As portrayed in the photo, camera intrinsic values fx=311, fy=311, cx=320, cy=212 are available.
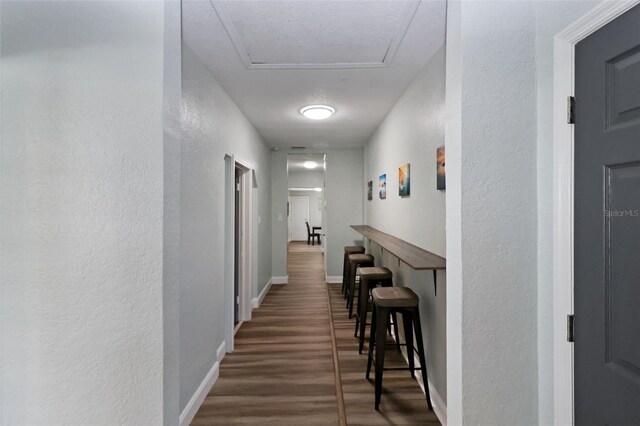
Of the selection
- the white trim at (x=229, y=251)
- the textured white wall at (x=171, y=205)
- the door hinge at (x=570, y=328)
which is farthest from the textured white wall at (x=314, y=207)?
the door hinge at (x=570, y=328)

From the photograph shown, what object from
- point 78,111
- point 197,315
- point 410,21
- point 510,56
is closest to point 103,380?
point 197,315

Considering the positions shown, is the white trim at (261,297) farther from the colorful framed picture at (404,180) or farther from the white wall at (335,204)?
the colorful framed picture at (404,180)

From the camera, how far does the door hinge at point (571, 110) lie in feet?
3.46

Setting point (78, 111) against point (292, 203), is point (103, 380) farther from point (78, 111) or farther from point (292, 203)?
point (292, 203)

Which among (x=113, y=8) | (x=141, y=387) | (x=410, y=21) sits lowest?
(x=141, y=387)

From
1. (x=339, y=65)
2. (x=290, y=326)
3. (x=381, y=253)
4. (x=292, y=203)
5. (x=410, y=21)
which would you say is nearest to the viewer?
(x=410, y=21)

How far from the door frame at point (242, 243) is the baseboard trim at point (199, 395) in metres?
0.48

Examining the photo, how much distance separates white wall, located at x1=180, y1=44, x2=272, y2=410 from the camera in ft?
6.37

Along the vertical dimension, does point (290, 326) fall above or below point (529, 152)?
→ below

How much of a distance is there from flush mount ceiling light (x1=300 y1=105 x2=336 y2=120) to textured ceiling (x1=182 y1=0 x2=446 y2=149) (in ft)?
0.29

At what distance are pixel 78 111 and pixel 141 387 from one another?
1.21 meters

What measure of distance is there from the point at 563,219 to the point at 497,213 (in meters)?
0.20

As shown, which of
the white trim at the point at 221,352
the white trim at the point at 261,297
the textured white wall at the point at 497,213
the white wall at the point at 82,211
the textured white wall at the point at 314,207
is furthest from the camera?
the textured white wall at the point at 314,207

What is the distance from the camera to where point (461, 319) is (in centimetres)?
119
